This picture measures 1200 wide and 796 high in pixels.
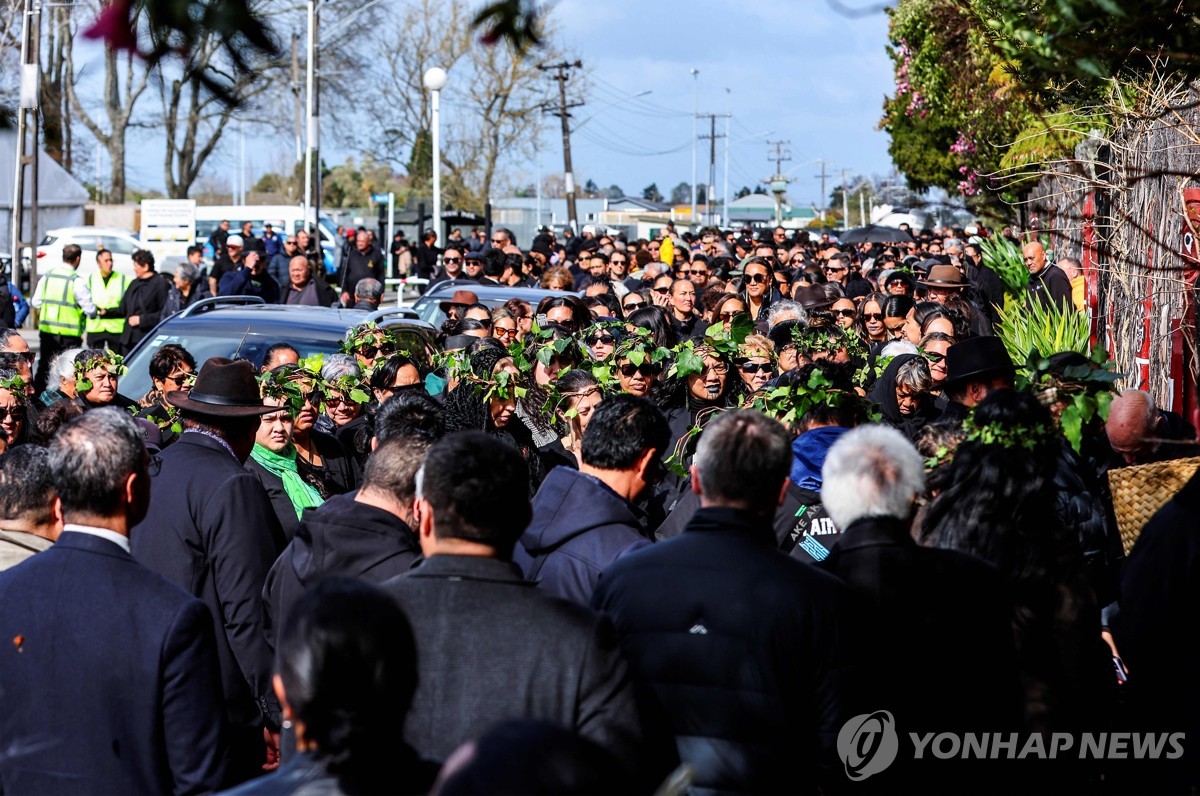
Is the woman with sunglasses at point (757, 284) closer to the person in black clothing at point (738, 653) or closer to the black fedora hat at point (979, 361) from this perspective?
the black fedora hat at point (979, 361)

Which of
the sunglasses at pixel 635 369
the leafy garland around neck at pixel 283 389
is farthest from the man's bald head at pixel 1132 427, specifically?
the leafy garland around neck at pixel 283 389

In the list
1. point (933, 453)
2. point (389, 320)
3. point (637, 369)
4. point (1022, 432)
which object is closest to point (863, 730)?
point (1022, 432)

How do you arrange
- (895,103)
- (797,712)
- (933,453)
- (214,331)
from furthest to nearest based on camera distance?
(895,103), (214,331), (933,453), (797,712)

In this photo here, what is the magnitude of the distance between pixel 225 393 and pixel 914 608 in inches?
129

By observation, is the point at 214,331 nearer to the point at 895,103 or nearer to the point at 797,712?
the point at 797,712

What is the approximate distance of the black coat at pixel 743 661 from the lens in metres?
3.49

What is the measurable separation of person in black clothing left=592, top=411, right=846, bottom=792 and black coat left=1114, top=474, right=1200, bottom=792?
4.05 ft

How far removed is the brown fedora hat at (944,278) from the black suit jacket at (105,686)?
30.3 feet

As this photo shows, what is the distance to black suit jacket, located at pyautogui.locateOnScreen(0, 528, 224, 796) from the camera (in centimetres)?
365

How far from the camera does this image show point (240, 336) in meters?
10.2

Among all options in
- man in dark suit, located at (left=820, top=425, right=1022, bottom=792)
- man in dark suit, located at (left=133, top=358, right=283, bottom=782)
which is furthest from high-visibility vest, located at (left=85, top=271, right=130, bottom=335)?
man in dark suit, located at (left=820, top=425, right=1022, bottom=792)

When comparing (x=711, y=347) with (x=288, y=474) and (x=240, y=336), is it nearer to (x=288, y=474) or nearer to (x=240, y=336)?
(x=288, y=474)

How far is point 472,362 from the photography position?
7.92 metres

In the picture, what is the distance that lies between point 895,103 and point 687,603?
33287 mm
